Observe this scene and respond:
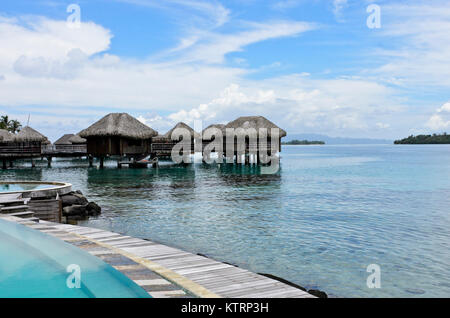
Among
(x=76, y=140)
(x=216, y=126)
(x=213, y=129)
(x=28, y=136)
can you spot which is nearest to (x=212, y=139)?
(x=213, y=129)

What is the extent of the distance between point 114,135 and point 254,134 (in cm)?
1385

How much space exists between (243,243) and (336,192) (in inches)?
492

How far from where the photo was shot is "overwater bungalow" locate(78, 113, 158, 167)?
37875 mm

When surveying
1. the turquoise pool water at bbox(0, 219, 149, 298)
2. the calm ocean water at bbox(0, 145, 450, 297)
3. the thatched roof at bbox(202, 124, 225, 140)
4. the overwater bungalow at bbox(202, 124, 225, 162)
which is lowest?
the calm ocean water at bbox(0, 145, 450, 297)

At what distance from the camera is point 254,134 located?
140 feet

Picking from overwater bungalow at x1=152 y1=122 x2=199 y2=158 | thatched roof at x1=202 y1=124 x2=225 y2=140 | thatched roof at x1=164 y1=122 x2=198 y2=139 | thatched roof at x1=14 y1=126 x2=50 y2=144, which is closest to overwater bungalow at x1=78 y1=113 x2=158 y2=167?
overwater bungalow at x1=152 y1=122 x2=199 y2=158

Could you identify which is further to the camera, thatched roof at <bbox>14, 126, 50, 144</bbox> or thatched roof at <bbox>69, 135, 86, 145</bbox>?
thatched roof at <bbox>69, 135, 86, 145</bbox>

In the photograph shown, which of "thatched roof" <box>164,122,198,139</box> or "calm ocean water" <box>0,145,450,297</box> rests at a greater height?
"thatched roof" <box>164,122,198,139</box>

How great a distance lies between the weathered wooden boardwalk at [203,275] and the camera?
4477mm

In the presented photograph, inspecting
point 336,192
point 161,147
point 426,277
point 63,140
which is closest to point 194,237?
point 426,277

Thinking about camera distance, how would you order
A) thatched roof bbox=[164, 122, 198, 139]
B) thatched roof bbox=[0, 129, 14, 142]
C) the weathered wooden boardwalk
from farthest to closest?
thatched roof bbox=[0, 129, 14, 142], thatched roof bbox=[164, 122, 198, 139], the weathered wooden boardwalk

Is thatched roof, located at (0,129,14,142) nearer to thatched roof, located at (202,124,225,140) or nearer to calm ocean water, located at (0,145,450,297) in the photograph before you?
thatched roof, located at (202,124,225,140)

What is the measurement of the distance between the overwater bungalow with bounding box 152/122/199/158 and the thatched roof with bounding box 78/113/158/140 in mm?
4086
